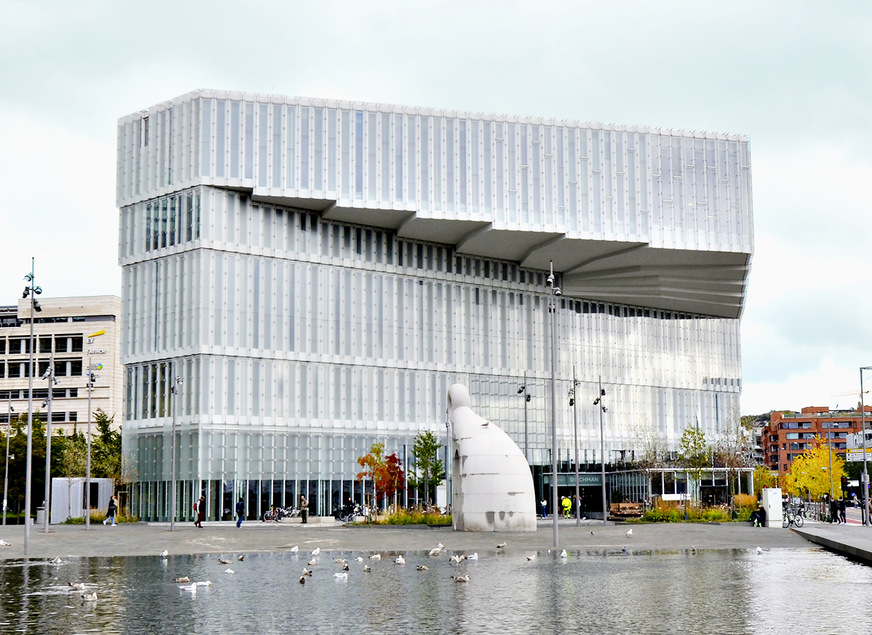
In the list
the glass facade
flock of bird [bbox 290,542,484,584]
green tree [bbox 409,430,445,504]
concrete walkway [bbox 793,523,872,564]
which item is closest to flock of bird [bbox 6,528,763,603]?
flock of bird [bbox 290,542,484,584]

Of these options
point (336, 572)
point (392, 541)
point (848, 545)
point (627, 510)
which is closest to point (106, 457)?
point (627, 510)

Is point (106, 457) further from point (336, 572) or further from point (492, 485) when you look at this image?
point (336, 572)

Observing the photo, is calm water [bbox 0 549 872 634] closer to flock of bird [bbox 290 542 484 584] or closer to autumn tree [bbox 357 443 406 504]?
flock of bird [bbox 290 542 484 584]

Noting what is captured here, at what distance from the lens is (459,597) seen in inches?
822

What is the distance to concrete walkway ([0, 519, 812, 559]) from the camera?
3891 centimetres

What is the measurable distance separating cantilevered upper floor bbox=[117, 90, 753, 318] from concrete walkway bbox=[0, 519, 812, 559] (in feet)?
116

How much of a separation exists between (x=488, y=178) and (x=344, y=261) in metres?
12.7

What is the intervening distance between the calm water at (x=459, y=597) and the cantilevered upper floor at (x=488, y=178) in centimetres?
5122

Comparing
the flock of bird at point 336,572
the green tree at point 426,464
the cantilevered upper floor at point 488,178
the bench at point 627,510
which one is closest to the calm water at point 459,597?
the flock of bird at point 336,572

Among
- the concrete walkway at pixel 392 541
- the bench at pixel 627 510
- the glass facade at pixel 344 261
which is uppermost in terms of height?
the glass facade at pixel 344 261

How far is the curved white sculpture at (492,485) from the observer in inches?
1860

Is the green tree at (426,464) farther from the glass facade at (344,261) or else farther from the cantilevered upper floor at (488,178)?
the cantilevered upper floor at (488,178)

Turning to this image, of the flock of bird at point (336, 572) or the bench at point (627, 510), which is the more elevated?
the flock of bird at point (336, 572)

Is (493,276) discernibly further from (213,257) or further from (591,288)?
(213,257)
